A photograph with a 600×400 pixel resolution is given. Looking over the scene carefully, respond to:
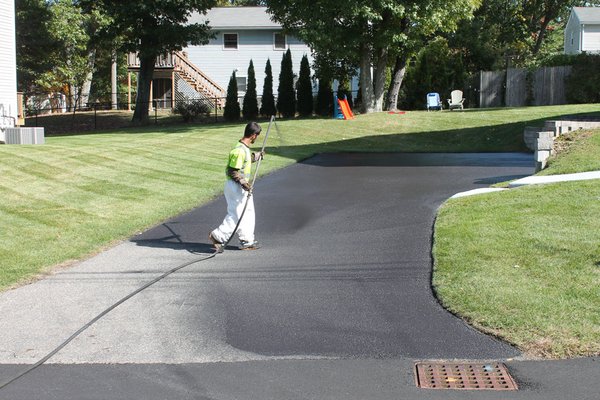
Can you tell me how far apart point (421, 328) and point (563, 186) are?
6.92 metres

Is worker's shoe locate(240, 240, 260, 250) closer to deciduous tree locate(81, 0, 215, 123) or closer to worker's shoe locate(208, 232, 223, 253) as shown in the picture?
worker's shoe locate(208, 232, 223, 253)

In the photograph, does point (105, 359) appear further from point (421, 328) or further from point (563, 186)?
point (563, 186)

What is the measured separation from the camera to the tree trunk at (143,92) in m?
41.7

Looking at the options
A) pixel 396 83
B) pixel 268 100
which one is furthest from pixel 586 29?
pixel 268 100

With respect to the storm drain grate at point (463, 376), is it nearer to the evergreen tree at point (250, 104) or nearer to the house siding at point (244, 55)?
the evergreen tree at point (250, 104)

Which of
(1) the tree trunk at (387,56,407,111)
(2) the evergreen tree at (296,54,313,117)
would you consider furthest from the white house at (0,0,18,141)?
(1) the tree trunk at (387,56,407,111)

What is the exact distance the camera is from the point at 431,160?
22.3 metres

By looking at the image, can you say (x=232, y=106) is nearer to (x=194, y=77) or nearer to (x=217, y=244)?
(x=194, y=77)

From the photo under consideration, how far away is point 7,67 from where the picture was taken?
3159 centimetres

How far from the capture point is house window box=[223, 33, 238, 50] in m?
52.5

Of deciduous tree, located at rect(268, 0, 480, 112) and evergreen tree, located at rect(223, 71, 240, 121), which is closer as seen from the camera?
deciduous tree, located at rect(268, 0, 480, 112)

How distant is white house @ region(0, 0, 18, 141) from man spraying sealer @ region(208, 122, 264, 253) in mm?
22289

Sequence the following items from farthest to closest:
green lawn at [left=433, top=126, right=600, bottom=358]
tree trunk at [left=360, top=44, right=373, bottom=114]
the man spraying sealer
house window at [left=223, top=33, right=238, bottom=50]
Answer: house window at [left=223, top=33, right=238, bottom=50] → tree trunk at [left=360, top=44, right=373, bottom=114] → the man spraying sealer → green lawn at [left=433, top=126, right=600, bottom=358]

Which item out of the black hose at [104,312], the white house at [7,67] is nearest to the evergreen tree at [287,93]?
the white house at [7,67]
